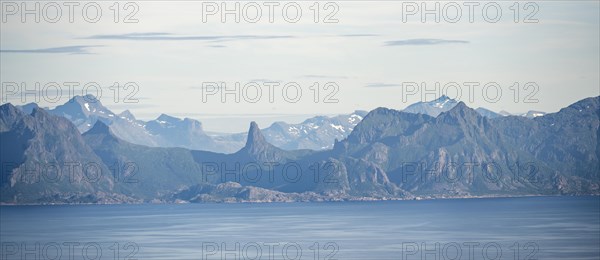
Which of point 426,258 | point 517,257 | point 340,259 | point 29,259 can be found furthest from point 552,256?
point 29,259

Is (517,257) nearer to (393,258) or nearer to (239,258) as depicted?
(393,258)

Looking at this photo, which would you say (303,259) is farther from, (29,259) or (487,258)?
(29,259)

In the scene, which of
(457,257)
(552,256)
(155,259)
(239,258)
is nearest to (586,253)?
(552,256)

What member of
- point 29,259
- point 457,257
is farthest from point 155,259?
point 457,257

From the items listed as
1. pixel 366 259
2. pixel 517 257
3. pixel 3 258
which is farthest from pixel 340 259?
pixel 3 258

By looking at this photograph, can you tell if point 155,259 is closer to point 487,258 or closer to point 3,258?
point 3,258
